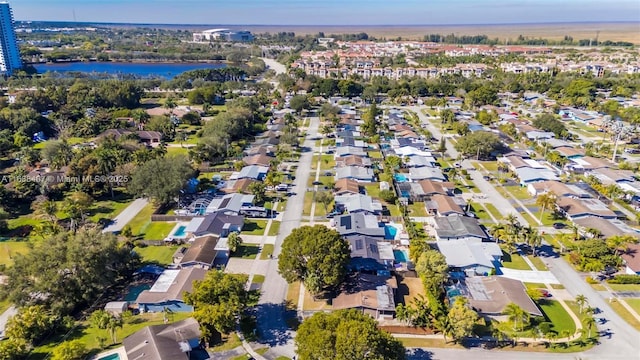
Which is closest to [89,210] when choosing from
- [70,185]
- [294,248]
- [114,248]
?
[70,185]

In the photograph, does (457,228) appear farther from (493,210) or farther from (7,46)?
(7,46)

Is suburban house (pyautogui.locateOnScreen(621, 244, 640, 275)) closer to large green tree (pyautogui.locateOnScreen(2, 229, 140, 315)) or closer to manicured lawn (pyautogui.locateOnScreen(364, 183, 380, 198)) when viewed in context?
manicured lawn (pyautogui.locateOnScreen(364, 183, 380, 198))

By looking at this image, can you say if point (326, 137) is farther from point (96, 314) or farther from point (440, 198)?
point (96, 314)

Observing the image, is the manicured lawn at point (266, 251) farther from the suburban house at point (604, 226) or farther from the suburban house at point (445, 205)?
the suburban house at point (604, 226)

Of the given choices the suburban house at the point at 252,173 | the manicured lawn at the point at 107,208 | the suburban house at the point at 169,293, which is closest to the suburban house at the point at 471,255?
the suburban house at the point at 169,293

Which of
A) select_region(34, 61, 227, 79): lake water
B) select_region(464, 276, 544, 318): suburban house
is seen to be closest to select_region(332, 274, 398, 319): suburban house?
select_region(464, 276, 544, 318): suburban house

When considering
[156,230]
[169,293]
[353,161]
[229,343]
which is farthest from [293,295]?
[353,161]
